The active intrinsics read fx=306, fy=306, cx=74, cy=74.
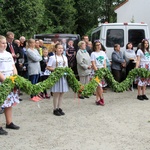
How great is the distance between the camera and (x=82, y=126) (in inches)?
253

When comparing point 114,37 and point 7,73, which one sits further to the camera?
point 114,37

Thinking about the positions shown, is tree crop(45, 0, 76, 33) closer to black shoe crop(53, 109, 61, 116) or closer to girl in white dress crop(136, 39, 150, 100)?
girl in white dress crop(136, 39, 150, 100)

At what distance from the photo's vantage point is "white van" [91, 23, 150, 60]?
11.4m

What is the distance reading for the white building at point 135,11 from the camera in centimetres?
3570

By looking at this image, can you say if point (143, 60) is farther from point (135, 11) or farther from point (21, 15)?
point (135, 11)

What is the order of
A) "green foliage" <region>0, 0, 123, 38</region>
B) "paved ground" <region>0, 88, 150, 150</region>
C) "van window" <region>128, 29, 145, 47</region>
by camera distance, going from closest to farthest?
"paved ground" <region>0, 88, 150, 150</region> → "van window" <region>128, 29, 145, 47</region> → "green foliage" <region>0, 0, 123, 38</region>

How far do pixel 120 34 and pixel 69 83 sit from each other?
4.68m

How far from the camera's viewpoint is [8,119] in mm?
6238

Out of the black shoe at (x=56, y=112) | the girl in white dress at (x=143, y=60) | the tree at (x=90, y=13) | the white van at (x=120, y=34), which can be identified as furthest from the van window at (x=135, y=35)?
the tree at (x=90, y=13)

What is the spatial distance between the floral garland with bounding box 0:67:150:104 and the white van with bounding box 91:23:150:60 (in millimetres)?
2587

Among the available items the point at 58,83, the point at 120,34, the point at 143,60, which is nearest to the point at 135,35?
the point at 120,34

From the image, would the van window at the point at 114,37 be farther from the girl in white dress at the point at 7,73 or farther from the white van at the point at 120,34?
the girl in white dress at the point at 7,73

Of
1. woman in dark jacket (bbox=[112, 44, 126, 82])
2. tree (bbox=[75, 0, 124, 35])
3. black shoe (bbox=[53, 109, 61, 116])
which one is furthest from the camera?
tree (bbox=[75, 0, 124, 35])

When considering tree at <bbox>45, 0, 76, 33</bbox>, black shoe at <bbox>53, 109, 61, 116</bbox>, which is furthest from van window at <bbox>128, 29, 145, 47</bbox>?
tree at <bbox>45, 0, 76, 33</bbox>
